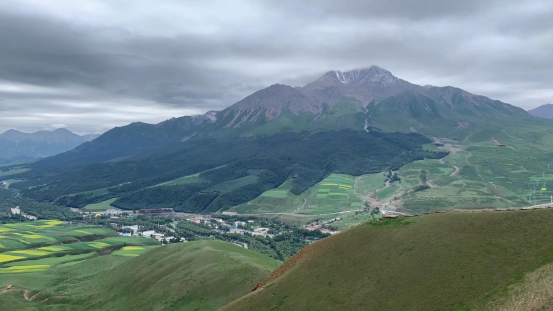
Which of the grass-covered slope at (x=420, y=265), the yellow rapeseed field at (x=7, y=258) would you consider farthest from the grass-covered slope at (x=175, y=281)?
the yellow rapeseed field at (x=7, y=258)

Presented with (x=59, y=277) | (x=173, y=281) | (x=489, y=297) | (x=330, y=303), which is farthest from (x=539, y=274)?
(x=59, y=277)

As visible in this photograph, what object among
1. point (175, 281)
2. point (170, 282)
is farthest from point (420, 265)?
point (170, 282)

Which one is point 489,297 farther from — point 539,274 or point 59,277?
point 59,277

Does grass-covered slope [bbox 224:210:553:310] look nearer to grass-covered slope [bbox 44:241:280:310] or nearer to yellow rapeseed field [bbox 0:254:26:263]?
grass-covered slope [bbox 44:241:280:310]

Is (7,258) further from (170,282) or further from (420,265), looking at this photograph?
(420,265)

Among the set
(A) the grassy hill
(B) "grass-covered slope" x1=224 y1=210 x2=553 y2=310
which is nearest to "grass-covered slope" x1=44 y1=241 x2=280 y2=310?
(A) the grassy hill

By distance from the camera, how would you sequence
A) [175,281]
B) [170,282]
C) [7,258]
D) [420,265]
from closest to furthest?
[420,265], [175,281], [170,282], [7,258]

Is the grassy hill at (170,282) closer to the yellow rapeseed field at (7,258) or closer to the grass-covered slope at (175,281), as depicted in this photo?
the grass-covered slope at (175,281)
